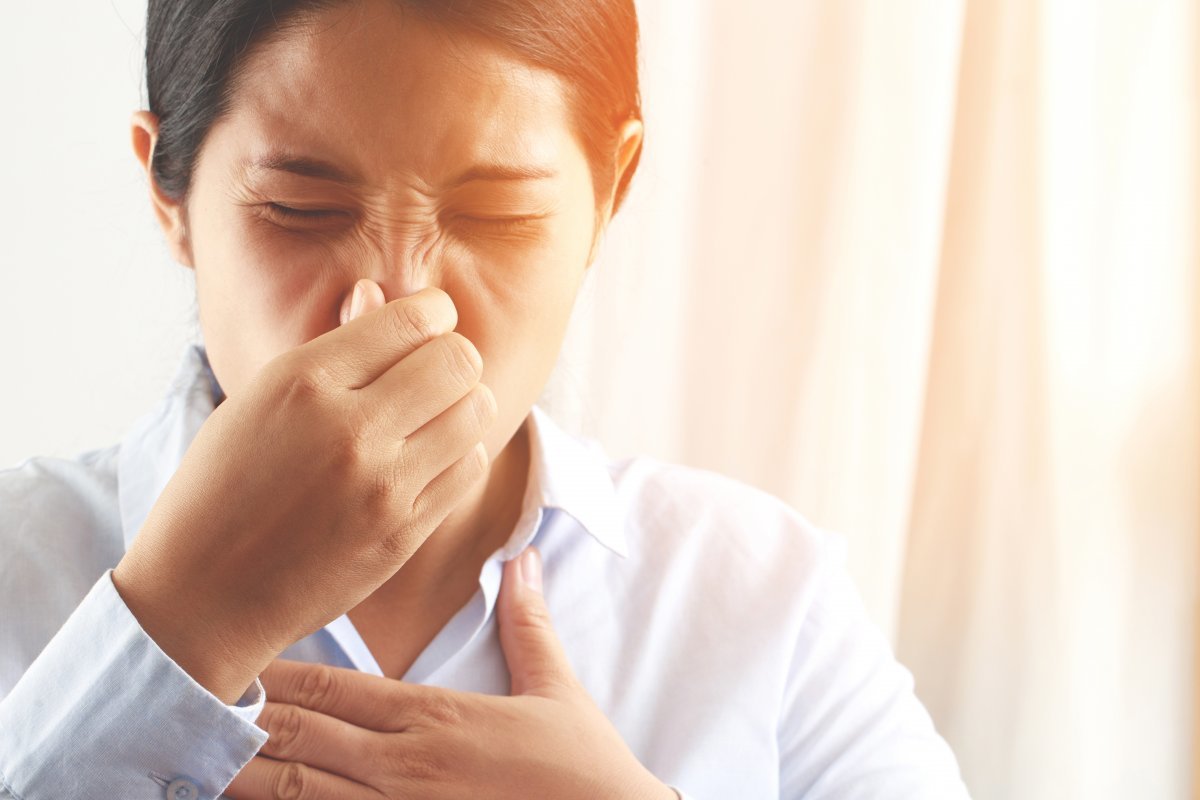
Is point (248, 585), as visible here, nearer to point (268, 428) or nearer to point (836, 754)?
point (268, 428)

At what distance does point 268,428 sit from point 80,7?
89cm

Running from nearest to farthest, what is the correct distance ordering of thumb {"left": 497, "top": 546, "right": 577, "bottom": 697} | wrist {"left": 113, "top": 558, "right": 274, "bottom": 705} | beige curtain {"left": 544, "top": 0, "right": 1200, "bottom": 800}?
wrist {"left": 113, "top": 558, "right": 274, "bottom": 705} < thumb {"left": 497, "top": 546, "right": 577, "bottom": 697} < beige curtain {"left": 544, "top": 0, "right": 1200, "bottom": 800}

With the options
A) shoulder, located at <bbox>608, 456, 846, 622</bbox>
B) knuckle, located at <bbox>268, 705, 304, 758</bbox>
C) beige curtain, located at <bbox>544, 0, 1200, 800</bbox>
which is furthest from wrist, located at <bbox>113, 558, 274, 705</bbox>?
beige curtain, located at <bbox>544, 0, 1200, 800</bbox>

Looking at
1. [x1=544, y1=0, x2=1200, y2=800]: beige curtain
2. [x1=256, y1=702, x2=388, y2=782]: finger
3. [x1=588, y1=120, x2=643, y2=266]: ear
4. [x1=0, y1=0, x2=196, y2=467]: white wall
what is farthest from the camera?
[x1=544, y1=0, x2=1200, y2=800]: beige curtain

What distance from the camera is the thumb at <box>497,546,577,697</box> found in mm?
916

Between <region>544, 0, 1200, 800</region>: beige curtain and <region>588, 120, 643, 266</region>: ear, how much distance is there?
0.54m

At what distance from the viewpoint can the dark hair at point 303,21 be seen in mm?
867

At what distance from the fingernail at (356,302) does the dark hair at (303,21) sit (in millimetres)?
→ 180

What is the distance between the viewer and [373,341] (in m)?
0.74

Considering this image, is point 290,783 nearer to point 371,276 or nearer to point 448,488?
point 448,488

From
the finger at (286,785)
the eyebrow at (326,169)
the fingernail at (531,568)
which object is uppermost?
the eyebrow at (326,169)

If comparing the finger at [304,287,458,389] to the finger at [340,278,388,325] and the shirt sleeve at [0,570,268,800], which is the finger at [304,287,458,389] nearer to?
the finger at [340,278,388,325]

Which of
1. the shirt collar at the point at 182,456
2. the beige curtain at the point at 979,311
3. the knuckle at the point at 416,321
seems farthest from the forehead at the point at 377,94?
the beige curtain at the point at 979,311

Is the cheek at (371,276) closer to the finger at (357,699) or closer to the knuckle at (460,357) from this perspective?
the knuckle at (460,357)
